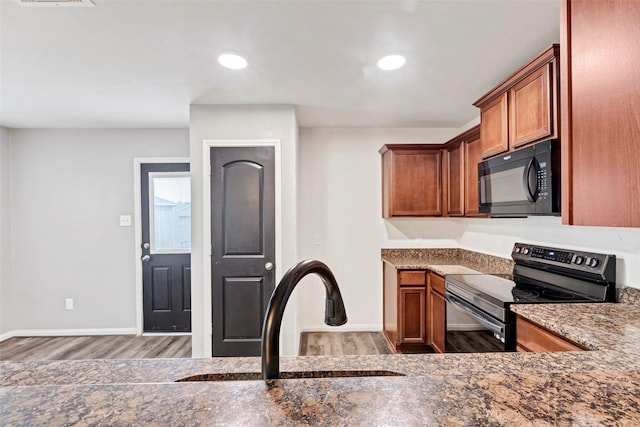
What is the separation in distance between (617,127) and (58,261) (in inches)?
190

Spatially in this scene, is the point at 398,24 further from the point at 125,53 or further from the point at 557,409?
the point at 557,409

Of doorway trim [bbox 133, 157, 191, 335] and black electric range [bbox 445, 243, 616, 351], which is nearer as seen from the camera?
black electric range [bbox 445, 243, 616, 351]

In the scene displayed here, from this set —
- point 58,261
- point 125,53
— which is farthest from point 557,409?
point 58,261

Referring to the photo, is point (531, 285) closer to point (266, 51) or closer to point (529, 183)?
point (529, 183)

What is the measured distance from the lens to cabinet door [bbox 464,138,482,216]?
2.86 metres

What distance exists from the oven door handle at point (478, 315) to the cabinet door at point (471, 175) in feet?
2.93

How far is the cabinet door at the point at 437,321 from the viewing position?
2525mm

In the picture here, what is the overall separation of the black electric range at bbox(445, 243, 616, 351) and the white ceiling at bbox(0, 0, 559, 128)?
4.36 ft

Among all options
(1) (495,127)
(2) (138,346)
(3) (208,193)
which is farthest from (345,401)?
(2) (138,346)

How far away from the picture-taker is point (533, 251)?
7.92 feet

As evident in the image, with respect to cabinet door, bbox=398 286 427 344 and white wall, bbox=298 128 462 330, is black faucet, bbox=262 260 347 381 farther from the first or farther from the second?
white wall, bbox=298 128 462 330

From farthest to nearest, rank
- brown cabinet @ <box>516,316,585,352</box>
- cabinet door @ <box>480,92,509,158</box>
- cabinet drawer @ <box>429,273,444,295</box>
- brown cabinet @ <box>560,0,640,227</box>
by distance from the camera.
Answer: cabinet drawer @ <box>429,273,444,295</box> → cabinet door @ <box>480,92,509,158</box> → brown cabinet @ <box>516,316,585,352</box> → brown cabinet @ <box>560,0,640,227</box>

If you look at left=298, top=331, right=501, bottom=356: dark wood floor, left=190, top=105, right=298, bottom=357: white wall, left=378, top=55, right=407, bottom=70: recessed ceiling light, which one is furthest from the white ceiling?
left=298, top=331, right=501, bottom=356: dark wood floor

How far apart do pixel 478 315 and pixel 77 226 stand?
419 cm
